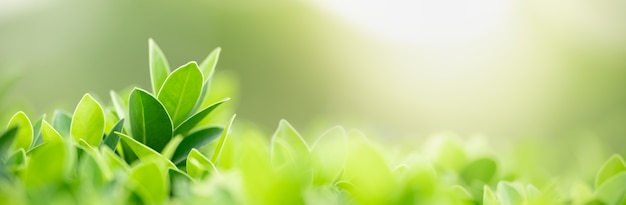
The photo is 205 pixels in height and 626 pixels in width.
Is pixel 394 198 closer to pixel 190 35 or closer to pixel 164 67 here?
pixel 164 67

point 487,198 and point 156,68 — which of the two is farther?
point 156,68

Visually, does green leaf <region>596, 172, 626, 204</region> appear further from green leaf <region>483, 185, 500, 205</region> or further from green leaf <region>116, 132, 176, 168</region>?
green leaf <region>116, 132, 176, 168</region>

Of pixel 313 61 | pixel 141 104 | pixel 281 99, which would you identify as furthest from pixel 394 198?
pixel 313 61

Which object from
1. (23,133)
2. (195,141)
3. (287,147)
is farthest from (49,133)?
(287,147)

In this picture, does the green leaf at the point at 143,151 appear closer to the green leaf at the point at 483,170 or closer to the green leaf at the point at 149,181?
the green leaf at the point at 149,181

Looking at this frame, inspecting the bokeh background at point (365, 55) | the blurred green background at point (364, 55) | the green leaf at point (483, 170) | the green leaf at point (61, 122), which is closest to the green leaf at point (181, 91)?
the green leaf at point (61, 122)

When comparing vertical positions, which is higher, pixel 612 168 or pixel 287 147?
pixel 612 168

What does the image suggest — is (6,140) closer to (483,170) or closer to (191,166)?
(191,166)
